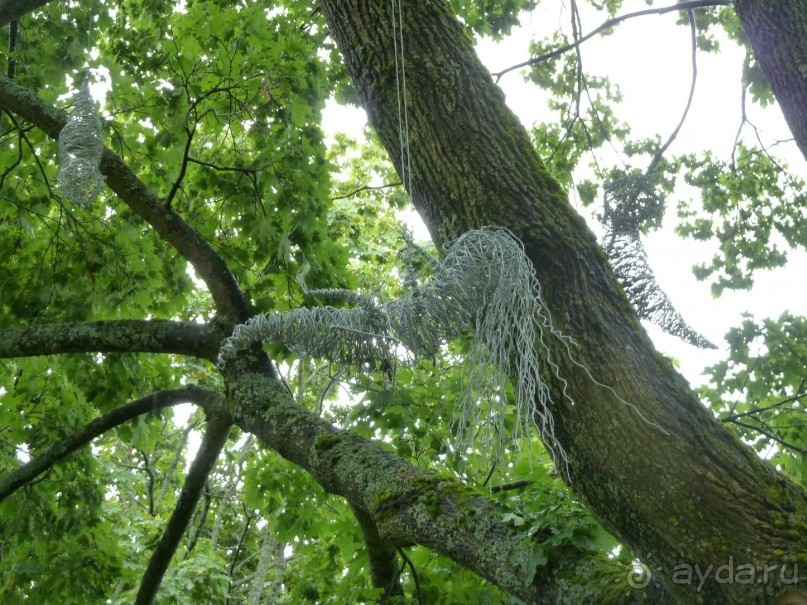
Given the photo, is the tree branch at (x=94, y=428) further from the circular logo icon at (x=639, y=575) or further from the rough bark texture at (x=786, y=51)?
the rough bark texture at (x=786, y=51)

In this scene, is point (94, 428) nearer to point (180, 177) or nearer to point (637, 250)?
point (180, 177)

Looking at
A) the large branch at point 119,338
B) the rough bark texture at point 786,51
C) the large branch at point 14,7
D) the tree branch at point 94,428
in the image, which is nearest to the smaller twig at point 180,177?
the large branch at point 119,338

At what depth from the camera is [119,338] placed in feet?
10.3

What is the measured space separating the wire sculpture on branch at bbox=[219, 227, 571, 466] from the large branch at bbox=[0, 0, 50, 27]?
2.88 meters

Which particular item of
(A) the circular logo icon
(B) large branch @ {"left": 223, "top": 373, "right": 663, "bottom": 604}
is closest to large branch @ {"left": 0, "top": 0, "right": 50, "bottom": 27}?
(B) large branch @ {"left": 223, "top": 373, "right": 663, "bottom": 604}

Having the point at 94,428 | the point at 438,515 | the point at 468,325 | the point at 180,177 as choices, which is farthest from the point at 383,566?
the point at 468,325

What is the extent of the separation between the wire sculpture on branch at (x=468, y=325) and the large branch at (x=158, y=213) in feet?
4.62

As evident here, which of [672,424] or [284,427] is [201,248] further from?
[672,424]

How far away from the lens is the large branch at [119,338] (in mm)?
3059

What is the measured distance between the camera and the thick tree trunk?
1513mm

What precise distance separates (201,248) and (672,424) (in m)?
2.25

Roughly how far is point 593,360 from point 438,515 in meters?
0.55

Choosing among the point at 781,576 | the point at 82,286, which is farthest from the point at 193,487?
the point at 781,576

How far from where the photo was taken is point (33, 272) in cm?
420
